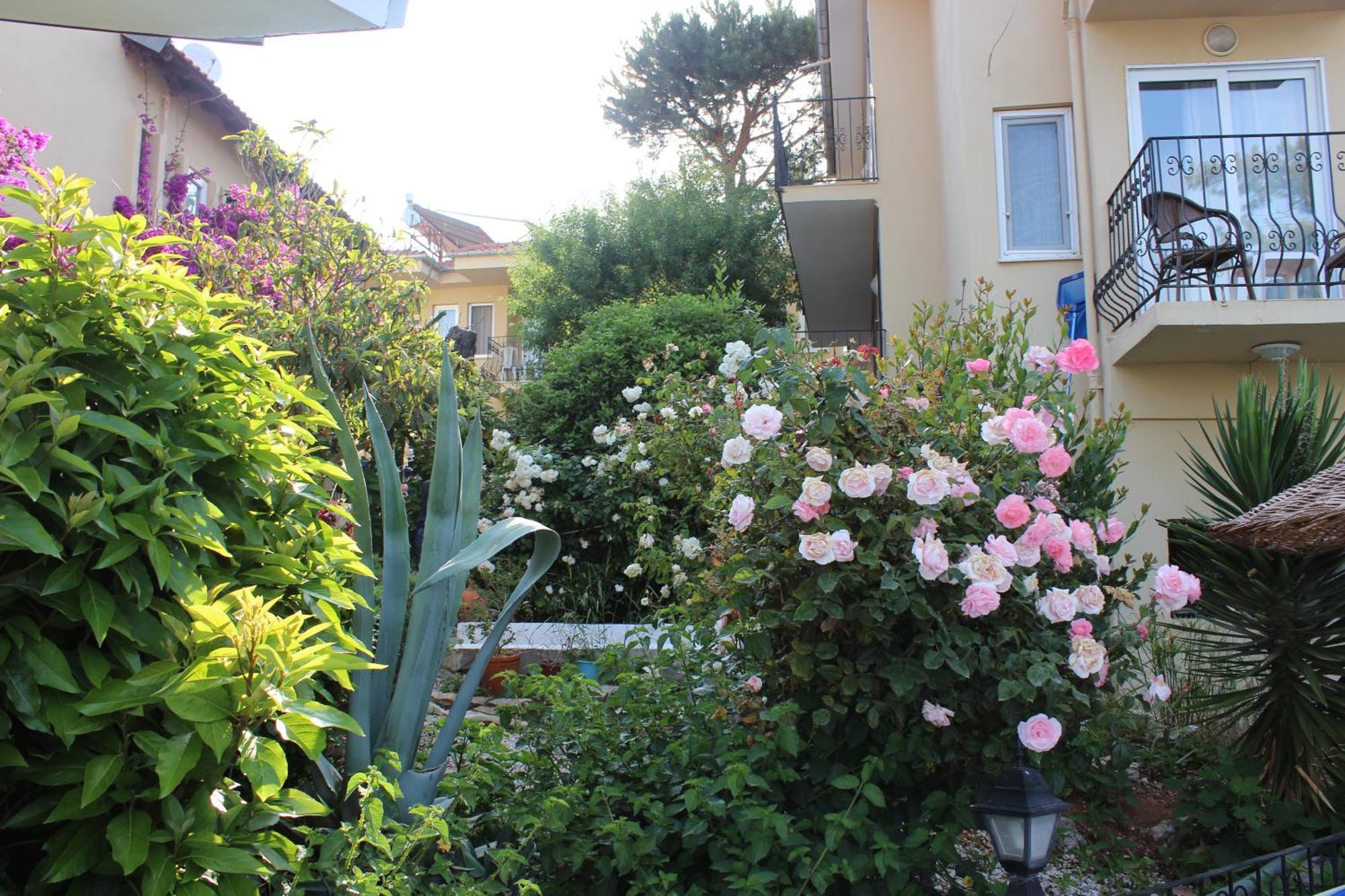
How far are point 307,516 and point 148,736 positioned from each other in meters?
0.75

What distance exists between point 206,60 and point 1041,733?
13.9 metres

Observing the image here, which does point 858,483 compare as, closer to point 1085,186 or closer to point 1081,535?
point 1081,535

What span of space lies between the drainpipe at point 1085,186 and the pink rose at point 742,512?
581 centimetres

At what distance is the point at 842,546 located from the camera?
295 centimetres

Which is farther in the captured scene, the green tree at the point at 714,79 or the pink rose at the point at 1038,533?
the green tree at the point at 714,79

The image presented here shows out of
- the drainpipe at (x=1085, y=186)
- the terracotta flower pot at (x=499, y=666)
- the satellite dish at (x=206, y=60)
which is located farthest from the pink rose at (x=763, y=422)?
the satellite dish at (x=206, y=60)

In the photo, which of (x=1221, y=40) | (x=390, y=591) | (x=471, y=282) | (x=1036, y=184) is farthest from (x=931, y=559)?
(x=471, y=282)

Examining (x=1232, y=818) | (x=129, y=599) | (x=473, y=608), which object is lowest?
(x=1232, y=818)

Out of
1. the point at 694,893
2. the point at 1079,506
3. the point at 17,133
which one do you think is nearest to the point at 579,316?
the point at 17,133

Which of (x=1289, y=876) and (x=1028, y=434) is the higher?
(x=1028, y=434)

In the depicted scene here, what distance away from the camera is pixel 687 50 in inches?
907

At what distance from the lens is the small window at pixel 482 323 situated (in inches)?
899

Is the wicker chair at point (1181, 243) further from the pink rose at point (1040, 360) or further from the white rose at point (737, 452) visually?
the white rose at point (737, 452)

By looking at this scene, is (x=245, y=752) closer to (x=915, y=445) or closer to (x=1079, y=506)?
(x=915, y=445)
